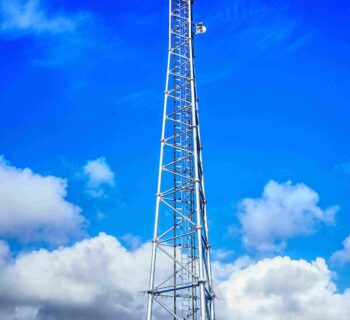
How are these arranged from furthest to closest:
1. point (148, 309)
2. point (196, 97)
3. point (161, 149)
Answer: point (196, 97) < point (161, 149) < point (148, 309)

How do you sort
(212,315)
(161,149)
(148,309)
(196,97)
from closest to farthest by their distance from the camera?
(148,309) → (212,315) → (161,149) → (196,97)

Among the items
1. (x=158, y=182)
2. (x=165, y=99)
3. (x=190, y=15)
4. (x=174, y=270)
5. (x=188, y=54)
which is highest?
(x=190, y=15)

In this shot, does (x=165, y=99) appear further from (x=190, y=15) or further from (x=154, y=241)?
(x=154, y=241)

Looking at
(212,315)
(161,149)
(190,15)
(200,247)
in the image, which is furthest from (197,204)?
(190,15)

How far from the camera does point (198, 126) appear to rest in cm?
4744

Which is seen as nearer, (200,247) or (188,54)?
(200,247)

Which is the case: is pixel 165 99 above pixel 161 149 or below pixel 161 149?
above

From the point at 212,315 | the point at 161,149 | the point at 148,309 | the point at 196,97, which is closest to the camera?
the point at 148,309

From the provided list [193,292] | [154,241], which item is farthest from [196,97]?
[193,292]

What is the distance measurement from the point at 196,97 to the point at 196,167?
870 centimetres

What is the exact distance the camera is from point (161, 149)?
45719 millimetres

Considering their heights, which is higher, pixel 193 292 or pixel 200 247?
pixel 200 247

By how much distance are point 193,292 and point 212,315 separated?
154 inches

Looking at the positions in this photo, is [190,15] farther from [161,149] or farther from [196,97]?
[161,149]
